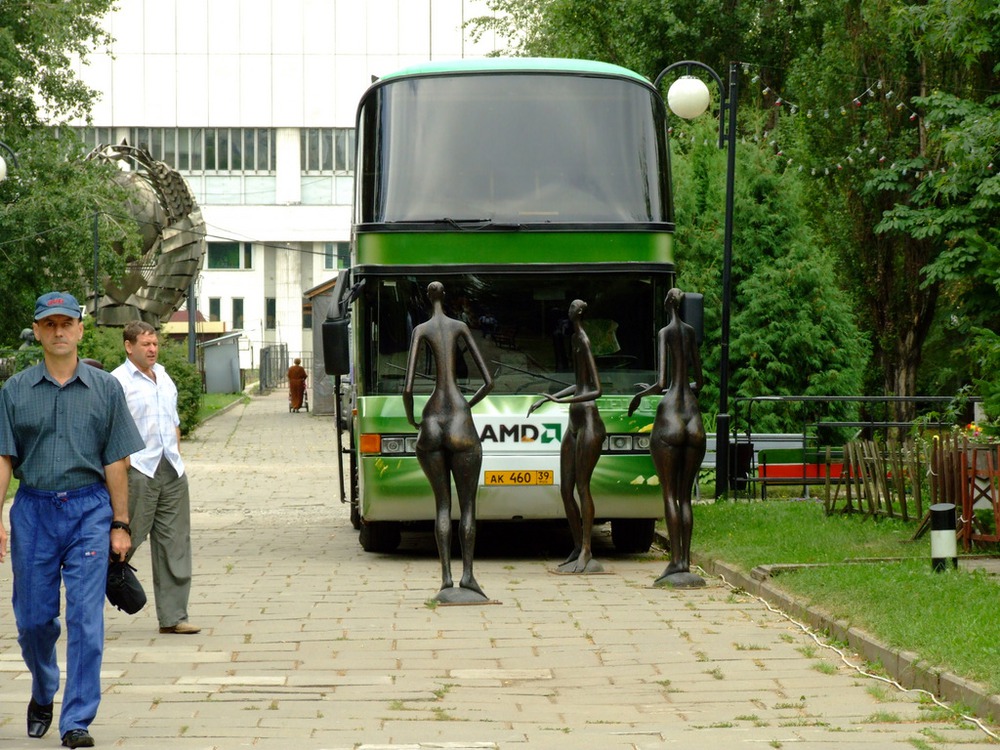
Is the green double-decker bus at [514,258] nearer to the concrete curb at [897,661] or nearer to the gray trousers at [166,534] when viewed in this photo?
the concrete curb at [897,661]

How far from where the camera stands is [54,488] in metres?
6.89

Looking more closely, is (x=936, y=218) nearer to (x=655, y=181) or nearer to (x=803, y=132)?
(x=803, y=132)

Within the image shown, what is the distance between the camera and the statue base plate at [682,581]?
41.0 feet

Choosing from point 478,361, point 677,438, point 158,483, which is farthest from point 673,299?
point 158,483

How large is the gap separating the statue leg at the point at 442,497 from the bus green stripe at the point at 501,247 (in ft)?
10.3

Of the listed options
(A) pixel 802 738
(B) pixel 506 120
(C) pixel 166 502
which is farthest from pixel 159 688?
(B) pixel 506 120

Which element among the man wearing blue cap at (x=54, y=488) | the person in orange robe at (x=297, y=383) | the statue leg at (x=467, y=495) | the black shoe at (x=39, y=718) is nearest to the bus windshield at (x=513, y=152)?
the statue leg at (x=467, y=495)

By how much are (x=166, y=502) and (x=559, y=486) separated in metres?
4.75

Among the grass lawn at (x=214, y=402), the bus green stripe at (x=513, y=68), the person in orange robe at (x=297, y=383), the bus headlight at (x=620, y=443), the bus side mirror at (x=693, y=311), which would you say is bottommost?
the grass lawn at (x=214, y=402)

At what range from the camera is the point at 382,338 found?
577 inches

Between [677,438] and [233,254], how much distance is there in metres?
79.3

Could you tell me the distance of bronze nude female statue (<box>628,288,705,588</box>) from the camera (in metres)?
12.5

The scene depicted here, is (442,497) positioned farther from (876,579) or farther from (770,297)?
(770,297)

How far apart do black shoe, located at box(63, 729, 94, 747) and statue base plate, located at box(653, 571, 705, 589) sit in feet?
21.5
